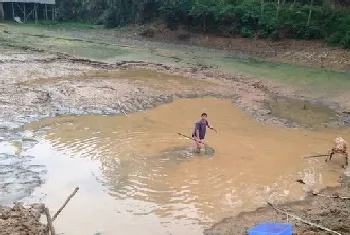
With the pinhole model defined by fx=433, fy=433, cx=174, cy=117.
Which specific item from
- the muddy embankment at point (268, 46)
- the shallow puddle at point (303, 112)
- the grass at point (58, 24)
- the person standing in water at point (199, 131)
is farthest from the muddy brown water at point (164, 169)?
the grass at point (58, 24)

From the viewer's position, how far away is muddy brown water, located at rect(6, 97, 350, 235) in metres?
8.21

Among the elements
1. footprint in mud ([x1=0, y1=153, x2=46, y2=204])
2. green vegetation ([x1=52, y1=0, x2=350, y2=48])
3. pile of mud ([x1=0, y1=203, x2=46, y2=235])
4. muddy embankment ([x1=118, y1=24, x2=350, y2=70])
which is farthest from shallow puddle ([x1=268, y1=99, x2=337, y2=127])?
green vegetation ([x1=52, y1=0, x2=350, y2=48])

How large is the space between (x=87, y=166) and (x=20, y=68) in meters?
11.5

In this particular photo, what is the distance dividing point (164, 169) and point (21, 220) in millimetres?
3862

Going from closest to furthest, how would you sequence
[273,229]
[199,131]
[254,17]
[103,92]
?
[273,229]
[199,131]
[103,92]
[254,17]

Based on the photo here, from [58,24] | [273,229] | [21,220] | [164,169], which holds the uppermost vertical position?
[58,24]

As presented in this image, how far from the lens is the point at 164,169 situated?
10.3 metres

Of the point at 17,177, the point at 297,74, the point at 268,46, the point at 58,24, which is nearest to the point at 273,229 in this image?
the point at 17,177

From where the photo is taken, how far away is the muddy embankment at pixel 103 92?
9422 millimetres

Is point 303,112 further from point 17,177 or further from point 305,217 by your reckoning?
point 17,177

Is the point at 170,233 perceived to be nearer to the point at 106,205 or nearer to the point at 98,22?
the point at 106,205

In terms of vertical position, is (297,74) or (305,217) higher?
(297,74)

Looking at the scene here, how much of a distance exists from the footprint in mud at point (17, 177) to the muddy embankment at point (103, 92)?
2 cm

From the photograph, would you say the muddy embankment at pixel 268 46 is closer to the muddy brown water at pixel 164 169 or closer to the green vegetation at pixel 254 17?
the green vegetation at pixel 254 17
